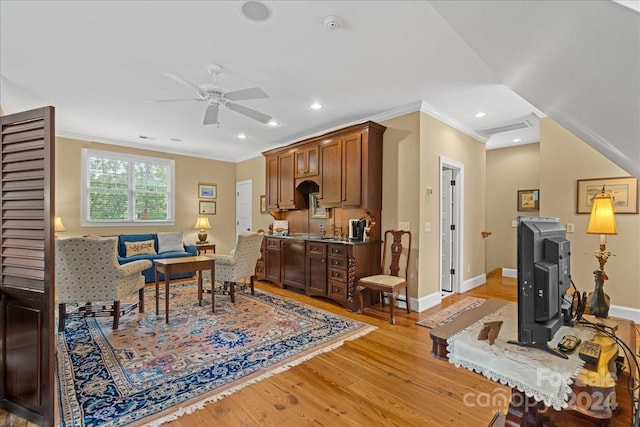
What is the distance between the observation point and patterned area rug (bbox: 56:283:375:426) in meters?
2.03

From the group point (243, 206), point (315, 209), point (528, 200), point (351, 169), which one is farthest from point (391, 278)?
point (243, 206)

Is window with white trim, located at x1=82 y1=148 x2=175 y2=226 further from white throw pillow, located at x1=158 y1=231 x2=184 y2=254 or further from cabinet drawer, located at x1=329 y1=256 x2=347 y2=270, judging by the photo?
cabinet drawer, located at x1=329 y1=256 x2=347 y2=270

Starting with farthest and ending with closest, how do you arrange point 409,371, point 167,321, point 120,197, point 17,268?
point 120,197, point 167,321, point 409,371, point 17,268

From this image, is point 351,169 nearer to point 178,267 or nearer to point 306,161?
point 306,161

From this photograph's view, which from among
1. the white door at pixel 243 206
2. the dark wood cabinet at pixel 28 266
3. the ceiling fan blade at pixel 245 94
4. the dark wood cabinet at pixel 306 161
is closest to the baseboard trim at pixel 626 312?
the dark wood cabinet at pixel 306 161

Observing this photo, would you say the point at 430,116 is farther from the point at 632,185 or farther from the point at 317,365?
the point at 317,365

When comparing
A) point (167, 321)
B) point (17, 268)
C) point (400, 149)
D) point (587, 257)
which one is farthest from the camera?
point (400, 149)

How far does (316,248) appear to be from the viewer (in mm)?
4594

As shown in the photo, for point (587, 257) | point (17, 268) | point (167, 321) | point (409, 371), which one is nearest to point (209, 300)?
point (167, 321)

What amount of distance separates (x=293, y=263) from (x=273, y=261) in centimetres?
55

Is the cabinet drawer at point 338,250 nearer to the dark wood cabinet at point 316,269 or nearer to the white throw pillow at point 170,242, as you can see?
the dark wood cabinet at point 316,269

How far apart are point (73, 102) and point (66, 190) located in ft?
7.39

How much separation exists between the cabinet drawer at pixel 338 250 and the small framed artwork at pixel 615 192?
3192mm

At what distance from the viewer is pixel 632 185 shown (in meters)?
3.64
